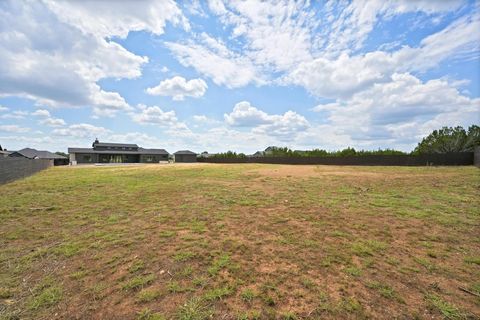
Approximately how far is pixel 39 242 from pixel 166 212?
240cm

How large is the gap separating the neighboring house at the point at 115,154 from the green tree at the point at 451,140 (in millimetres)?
48296

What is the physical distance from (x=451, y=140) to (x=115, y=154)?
188 feet

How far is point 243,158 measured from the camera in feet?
136

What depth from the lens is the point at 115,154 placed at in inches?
1796

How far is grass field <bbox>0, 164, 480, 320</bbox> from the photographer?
7.38 ft

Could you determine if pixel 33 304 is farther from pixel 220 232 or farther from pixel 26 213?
pixel 26 213

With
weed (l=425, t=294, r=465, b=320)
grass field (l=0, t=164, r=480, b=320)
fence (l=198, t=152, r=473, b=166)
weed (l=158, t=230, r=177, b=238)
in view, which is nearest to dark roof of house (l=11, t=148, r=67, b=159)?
fence (l=198, t=152, r=473, b=166)

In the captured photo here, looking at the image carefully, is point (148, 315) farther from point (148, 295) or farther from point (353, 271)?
point (353, 271)

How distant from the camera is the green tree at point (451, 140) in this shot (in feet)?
96.6

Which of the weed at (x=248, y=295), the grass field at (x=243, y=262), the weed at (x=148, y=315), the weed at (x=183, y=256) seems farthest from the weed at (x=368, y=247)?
the weed at (x=148, y=315)

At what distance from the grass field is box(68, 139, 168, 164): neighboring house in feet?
147

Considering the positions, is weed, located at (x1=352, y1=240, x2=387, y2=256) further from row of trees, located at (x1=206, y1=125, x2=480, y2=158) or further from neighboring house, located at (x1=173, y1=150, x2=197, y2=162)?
neighboring house, located at (x1=173, y1=150, x2=197, y2=162)

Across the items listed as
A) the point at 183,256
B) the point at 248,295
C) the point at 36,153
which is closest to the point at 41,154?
the point at 36,153

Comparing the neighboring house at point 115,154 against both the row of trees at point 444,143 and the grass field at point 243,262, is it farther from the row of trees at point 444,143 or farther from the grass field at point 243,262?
the grass field at point 243,262
